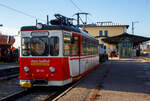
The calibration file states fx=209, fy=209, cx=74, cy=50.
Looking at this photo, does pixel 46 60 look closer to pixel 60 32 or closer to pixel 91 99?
pixel 60 32

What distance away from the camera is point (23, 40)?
9.16 m

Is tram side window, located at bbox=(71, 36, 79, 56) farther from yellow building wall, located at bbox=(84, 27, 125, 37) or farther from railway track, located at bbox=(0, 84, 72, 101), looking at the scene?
yellow building wall, located at bbox=(84, 27, 125, 37)

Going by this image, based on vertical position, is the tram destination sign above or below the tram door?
above

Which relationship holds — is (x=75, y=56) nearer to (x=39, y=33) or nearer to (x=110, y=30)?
(x=39, y=33)

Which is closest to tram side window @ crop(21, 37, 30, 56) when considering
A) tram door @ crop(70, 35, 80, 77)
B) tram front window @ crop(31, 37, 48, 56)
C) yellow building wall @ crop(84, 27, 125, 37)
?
tram front window @ crop(31, 37, 48, 56)

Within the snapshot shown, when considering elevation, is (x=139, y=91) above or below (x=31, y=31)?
below

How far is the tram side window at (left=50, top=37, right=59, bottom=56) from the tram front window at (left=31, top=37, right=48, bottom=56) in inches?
8.5

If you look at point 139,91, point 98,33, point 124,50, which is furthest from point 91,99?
point 98,33

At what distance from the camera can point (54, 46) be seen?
346 inches

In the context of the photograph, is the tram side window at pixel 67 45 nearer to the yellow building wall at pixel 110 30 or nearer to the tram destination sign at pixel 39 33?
the tram destination sign at pixel 39 33

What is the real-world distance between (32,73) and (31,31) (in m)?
1.82

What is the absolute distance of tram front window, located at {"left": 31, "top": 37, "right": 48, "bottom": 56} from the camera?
8836 millimetres

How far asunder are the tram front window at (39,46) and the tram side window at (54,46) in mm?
217

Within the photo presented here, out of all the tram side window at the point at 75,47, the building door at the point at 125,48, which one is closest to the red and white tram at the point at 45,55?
the tram side window at the point at 75,47
